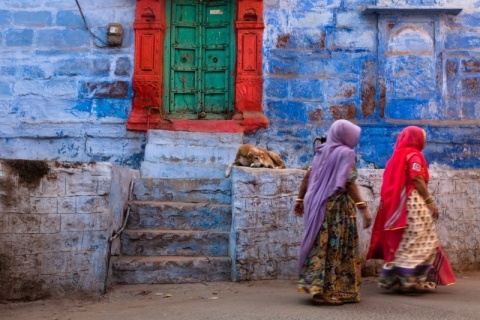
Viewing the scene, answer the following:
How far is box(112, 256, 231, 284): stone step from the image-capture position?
5.60m

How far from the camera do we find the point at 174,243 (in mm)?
6000

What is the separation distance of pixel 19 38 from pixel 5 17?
1.14ft

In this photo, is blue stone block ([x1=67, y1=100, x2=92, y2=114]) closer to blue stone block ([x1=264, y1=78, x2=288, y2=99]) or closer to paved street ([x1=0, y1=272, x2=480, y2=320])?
blue stone block ([x1=264, y1=78, x2=288, y2=99])

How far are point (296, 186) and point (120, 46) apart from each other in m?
3.81

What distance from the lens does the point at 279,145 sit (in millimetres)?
8445

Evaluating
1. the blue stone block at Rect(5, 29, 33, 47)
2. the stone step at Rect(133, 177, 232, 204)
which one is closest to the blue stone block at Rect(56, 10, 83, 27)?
the blue stone block at Rect(5, 29, 33, 47)

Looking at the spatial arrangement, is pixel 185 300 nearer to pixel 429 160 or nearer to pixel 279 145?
pixel 279 145

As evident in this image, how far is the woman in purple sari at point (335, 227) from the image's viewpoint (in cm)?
453

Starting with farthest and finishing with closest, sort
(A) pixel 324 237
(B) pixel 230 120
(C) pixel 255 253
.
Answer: (B) pixel 230 120 < (C) pixel 255 253 < (A) pixel 324 237

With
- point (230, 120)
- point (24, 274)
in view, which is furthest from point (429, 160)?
point (24, 274)

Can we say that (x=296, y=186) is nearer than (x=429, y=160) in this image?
Yes

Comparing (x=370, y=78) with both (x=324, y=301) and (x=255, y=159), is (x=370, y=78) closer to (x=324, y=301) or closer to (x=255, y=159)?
(x=255, y=159)

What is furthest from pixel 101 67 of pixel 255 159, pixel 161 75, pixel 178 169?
pixel 255 159

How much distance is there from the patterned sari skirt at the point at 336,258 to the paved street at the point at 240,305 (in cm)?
13
